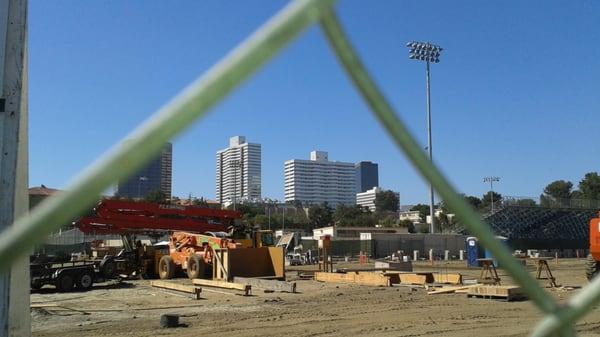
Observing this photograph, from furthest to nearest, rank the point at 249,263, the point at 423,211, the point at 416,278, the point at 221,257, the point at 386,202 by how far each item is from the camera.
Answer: the point at 386,202 < the point at 423,211 < the point at 249,263 < the point at 221,257 < the point at 416,278

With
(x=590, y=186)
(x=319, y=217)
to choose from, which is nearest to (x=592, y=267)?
(x=590, y=186)

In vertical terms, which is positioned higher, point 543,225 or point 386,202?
point 386,202

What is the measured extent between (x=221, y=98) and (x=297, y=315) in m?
12.3

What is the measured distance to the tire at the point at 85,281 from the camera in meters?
22.1

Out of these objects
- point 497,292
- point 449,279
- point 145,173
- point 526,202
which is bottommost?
point 449,279

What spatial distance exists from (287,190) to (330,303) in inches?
6856

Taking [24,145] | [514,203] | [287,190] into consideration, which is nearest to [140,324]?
[24,145]

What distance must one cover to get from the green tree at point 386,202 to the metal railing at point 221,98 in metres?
181

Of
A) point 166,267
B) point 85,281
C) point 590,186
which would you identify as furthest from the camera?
point 590,186

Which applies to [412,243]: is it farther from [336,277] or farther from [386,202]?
[386,202]

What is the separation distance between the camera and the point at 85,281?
22.3 metres

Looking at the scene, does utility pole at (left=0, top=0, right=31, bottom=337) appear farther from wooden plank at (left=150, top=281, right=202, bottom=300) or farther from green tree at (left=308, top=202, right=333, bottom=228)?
green tree at (left=308, top=202, right=333, bottom=228)

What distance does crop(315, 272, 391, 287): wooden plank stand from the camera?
2227 centimetres

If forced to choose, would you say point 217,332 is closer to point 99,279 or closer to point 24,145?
point 24,145
